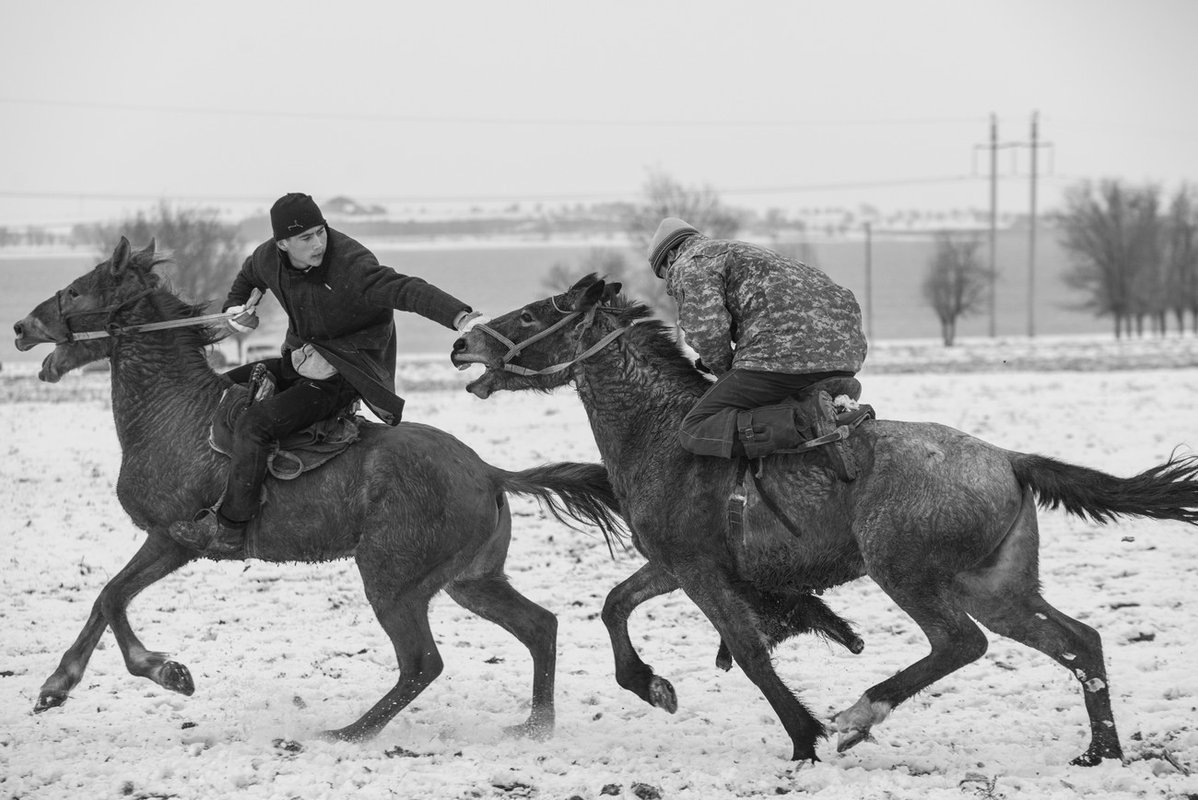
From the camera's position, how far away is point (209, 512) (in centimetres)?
629

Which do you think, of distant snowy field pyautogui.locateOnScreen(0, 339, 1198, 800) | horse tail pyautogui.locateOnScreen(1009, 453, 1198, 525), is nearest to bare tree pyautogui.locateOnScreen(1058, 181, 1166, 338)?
distant snowy field pyautogui.locateOnScreen(0, 339, 1198, 800)

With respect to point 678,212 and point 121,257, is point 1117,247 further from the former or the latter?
point 121,257

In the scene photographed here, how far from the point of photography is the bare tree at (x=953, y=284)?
78812 millimetres

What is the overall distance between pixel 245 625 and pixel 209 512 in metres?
2.09

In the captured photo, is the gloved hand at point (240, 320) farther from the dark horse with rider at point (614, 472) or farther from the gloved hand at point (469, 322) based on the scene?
the gloved hand at point (469, 322)

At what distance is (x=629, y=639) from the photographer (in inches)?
255

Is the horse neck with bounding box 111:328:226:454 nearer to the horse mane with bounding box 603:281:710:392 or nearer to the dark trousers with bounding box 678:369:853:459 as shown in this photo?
the horse mane with bounding box 603:281:710:392

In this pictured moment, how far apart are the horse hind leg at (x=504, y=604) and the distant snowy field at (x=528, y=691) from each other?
1.22 feet

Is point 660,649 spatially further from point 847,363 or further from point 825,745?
point 847,363

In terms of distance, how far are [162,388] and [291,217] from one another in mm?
1269

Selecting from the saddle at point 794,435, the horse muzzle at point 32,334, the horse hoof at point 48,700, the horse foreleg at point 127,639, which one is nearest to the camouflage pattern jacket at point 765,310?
the saddle at point 794,435

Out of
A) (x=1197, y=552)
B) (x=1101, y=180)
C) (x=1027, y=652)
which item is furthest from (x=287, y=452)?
(x=1101, y=180)

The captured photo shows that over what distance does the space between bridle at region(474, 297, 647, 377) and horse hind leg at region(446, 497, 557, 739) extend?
781 millimetres

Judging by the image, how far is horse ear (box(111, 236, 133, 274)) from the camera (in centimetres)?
660
